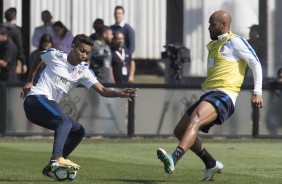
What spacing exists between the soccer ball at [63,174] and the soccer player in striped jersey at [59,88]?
13.1 inches

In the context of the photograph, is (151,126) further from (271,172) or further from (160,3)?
(160,3)

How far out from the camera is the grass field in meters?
13.0

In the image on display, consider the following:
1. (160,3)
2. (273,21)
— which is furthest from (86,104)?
(160,3)

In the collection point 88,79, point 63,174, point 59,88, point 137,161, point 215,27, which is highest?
point 215,27

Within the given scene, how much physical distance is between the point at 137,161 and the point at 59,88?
139 inches

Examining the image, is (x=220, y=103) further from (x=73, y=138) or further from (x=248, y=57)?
(x=73, y=138)

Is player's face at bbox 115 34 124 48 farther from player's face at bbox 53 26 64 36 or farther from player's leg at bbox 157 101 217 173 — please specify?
player's leg at bbox 157 101 217 173

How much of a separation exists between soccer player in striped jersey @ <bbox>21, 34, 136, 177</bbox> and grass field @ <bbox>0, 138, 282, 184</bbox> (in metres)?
0.60

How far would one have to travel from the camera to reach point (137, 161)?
1620cm

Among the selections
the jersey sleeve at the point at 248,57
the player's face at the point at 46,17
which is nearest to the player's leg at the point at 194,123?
the jersey sleeve at the point at 248,57

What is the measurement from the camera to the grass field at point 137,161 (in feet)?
42.5

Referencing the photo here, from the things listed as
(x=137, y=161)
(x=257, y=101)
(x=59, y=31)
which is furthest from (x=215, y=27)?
(x=59, y=31)

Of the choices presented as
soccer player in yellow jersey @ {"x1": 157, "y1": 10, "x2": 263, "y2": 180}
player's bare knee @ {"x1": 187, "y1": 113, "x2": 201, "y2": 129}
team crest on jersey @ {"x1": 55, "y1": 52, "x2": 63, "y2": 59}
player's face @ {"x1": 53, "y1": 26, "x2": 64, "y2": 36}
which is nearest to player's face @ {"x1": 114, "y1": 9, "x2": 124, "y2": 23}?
player's face @ {"x1": 53, "y1": 26, "x2": 64, "y2": 36}

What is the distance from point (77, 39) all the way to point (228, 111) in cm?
198
